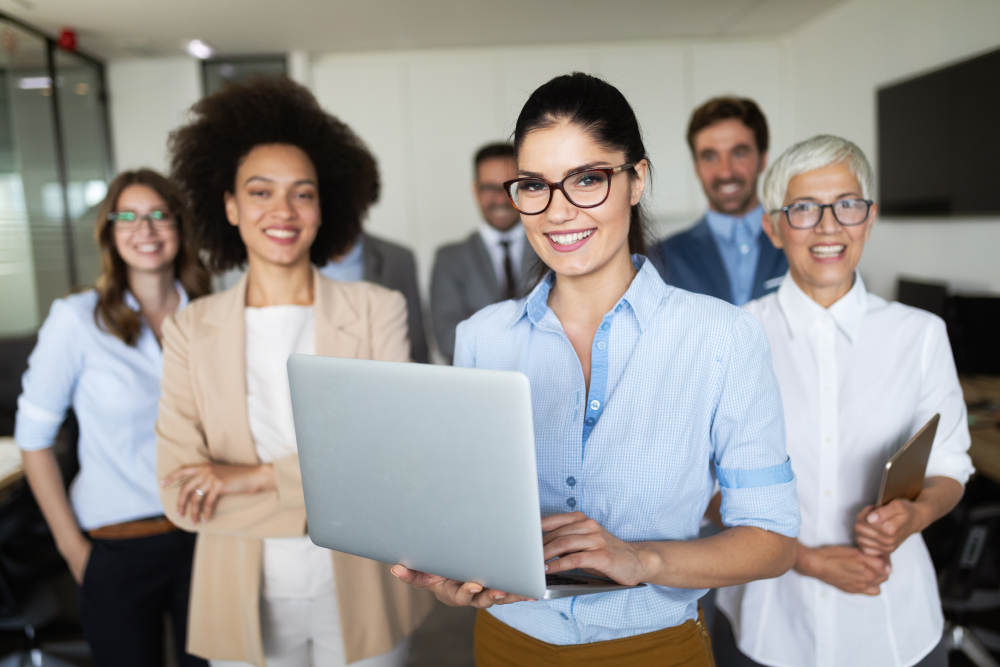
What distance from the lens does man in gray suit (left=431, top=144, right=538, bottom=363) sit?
348 centimetres

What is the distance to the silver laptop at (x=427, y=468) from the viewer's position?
86cm

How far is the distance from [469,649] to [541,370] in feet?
6.99

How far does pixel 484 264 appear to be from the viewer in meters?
3.52

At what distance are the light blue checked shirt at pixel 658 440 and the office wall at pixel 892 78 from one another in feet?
10.1

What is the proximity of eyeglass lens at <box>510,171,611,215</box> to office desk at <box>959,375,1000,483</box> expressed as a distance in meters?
2.05

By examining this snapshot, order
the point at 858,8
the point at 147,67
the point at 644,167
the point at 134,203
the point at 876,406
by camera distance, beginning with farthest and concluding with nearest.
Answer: the point at 147,67 < the point at 858,8 < the point at 134,203 < the point at 876,406 < the point at 644,167

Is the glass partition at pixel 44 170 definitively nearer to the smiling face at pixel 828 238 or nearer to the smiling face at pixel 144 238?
the smiling face at pixel 144 238

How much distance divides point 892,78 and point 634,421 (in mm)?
4436

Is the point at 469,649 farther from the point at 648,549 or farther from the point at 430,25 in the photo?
the point at 430,25

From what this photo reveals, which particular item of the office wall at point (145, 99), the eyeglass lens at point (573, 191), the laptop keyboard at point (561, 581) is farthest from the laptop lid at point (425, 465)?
the office wall at point (145, 99)

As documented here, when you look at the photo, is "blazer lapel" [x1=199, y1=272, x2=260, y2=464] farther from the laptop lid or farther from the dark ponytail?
the dark ponytail

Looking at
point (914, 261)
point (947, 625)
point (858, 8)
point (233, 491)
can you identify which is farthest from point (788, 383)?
point (858, 8)

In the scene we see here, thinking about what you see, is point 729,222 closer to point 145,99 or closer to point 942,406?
point 942,406

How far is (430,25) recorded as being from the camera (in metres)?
5.38
